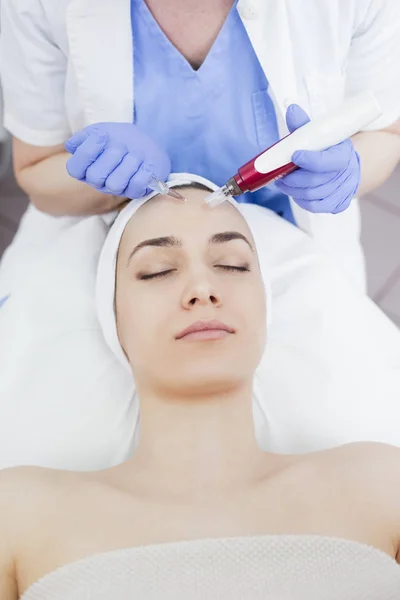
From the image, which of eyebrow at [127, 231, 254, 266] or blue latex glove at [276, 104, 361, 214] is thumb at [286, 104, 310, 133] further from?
eyebrow at [127, 231, 254, 266]

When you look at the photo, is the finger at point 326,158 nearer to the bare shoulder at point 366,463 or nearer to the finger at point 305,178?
the finger at point 305,178

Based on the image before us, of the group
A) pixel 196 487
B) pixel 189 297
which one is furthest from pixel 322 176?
pixel 196 487

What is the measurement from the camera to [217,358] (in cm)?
95

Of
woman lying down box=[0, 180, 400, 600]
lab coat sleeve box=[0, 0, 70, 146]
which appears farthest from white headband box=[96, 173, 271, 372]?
lab coat sleeve box=[0, 0, 70, 146]

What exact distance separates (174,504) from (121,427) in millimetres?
236

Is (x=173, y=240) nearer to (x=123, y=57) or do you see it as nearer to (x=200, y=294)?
(x=200, y=294)

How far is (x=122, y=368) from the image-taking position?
119 centimetres

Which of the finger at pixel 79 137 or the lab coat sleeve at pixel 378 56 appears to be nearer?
the finger at pixel 79 137

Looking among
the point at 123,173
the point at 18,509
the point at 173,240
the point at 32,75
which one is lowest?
the point at 18,509

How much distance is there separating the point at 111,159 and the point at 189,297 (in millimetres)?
238

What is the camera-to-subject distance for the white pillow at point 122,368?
43.9 inches

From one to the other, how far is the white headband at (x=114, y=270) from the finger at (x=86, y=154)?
143mm

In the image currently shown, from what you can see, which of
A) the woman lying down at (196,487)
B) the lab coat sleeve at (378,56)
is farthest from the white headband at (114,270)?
the lab coat sleeve at (378,56)

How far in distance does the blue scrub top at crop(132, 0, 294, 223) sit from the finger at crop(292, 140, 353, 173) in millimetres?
225
